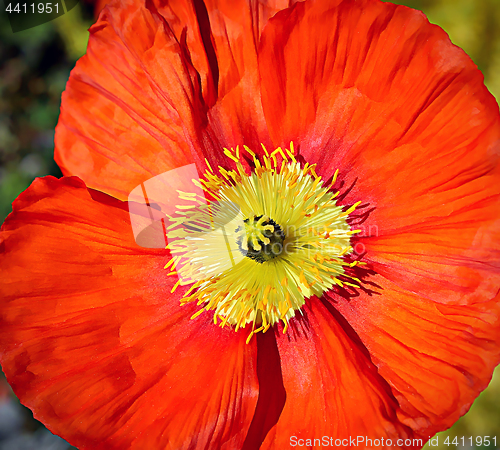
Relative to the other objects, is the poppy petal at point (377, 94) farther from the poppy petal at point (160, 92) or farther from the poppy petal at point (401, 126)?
the poppy petal at point (160, 92)

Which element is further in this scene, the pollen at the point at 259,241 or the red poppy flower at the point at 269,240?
the pollen at the point at 259,241

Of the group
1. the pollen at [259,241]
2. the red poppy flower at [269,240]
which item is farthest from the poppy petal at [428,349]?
the pollen at [259,241]

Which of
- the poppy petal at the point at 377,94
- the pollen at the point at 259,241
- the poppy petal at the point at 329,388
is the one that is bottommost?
the poppy petal at the point at 329,388


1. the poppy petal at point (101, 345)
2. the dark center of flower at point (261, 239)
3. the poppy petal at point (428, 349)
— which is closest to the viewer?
the poppy petal at point (428, 349)

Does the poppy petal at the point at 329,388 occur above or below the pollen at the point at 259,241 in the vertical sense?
below

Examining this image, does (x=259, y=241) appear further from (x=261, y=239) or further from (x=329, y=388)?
(x=329, y=388)

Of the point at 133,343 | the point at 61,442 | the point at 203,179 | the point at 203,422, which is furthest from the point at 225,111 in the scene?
the point at 61,442

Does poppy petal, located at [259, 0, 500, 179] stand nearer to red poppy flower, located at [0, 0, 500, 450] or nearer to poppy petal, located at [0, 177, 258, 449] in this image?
red poppy flower, located at [0, 0, 500, 450]

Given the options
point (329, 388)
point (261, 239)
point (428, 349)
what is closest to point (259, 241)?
point (261, 239)
